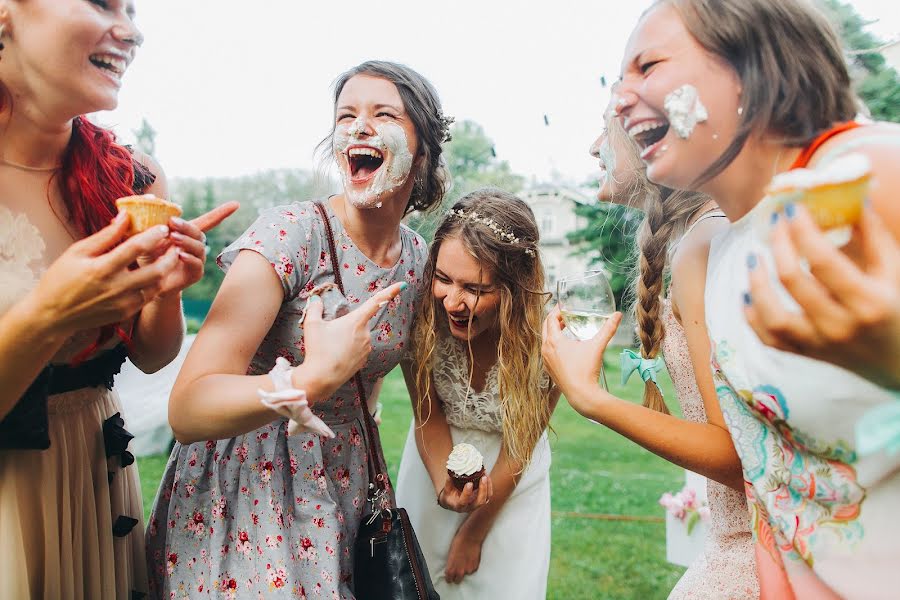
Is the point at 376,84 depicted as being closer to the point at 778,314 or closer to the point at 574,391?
the point at 574,391

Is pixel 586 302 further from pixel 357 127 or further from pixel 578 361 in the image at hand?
pixel 357 127

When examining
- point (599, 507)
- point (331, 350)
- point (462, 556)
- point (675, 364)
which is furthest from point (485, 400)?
point (599, 507)

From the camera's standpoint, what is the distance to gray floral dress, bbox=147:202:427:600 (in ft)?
7.08

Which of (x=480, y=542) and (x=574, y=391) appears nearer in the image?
(x=574, y=391)

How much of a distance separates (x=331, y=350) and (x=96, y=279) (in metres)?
0.57

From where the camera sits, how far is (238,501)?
7.31 ft

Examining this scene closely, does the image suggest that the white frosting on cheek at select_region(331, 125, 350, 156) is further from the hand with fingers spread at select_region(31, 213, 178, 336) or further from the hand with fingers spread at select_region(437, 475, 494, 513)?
the hand with fingers spread at select_region(437, 475, 494, 513)

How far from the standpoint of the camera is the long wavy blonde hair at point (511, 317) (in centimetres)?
292

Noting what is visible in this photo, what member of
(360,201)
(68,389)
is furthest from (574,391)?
(68,389)

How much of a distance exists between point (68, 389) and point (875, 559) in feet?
6.67

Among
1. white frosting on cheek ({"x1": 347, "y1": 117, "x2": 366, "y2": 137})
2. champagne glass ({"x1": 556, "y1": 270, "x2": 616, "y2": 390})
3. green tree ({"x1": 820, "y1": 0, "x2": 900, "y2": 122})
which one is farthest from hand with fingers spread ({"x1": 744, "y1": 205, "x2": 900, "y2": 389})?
white frosting on cheek ({"x1": 347, "y1": 117, "x2": 366, "y2": 137})

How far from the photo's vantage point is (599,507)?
6.83m

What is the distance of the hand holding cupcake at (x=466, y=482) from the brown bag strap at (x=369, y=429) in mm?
347

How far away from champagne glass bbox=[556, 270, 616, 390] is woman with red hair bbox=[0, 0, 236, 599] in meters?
1.09
